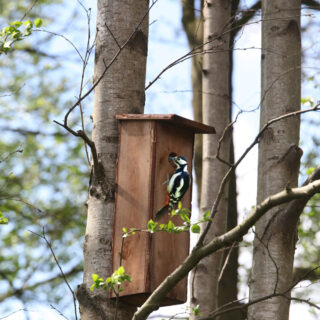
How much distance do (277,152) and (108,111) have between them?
4.06 ft

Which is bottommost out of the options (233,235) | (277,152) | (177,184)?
(233,235)

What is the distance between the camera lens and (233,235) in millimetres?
2920

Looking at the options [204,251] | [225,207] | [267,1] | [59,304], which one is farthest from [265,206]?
[59,304]

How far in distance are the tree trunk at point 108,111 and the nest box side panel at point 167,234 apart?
23 cm

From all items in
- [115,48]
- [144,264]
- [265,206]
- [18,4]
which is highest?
[18,4]

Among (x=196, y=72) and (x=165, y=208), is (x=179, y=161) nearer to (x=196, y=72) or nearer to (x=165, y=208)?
(x=165, y=208)

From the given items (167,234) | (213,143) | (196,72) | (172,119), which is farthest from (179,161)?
(196,72)

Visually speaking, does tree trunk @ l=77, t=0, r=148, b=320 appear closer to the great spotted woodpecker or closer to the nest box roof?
the nest box roof

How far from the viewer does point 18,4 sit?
11.1 meters

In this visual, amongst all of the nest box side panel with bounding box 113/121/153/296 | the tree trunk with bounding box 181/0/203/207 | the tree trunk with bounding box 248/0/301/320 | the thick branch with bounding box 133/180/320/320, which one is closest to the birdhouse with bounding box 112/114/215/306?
the nest box side panel with bounding box 113/121/153/296

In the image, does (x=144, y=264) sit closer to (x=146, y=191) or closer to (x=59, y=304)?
(x=146, y=191)

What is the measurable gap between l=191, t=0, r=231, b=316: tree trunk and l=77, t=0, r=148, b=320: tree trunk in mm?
1670

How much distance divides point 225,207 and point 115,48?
2293mm

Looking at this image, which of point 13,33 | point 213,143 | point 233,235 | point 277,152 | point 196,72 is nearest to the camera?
point 233,235
